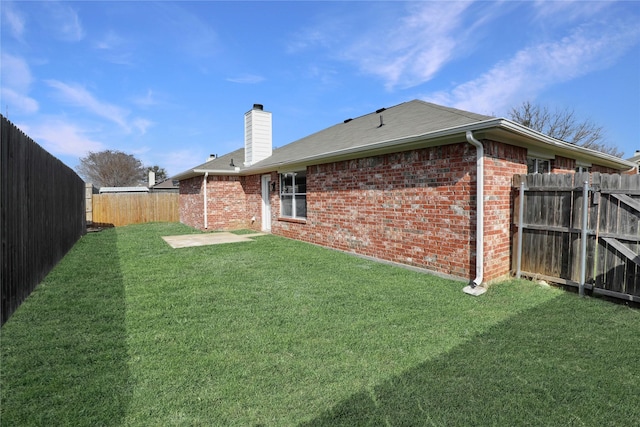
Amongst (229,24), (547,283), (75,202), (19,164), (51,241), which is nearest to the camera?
(19,164)

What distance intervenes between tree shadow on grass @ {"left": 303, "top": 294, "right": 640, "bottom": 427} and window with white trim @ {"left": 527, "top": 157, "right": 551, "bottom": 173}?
387 centimetres

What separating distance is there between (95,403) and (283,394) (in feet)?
4.57

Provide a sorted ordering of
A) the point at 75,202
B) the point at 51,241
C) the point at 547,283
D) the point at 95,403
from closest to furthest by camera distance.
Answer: the point at 95,403, the point at 547,283, the point at 51,241, the point at 75,202

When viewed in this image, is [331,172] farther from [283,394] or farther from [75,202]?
[75,202]

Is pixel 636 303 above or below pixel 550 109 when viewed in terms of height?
below

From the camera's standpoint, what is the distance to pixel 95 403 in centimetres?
238

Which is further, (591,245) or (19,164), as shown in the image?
(591,245)

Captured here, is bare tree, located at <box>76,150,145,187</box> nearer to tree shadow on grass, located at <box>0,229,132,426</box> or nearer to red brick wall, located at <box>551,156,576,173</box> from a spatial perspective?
tree shadow on grass, located at <box>0,229,132,426</box>

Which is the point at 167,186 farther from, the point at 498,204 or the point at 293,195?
the point at 498,204

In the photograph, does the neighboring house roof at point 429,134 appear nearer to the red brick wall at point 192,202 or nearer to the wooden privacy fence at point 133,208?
Answer: the red brick wall at point 192,202

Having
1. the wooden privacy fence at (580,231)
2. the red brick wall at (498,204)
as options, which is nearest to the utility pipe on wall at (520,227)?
the wooden privacy fence at (580,231)

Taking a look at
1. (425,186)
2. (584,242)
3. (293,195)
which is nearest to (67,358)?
(425,186)

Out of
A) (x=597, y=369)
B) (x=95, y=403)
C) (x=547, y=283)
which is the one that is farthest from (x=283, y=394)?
(x=547, y=283)

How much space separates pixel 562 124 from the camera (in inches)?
961
